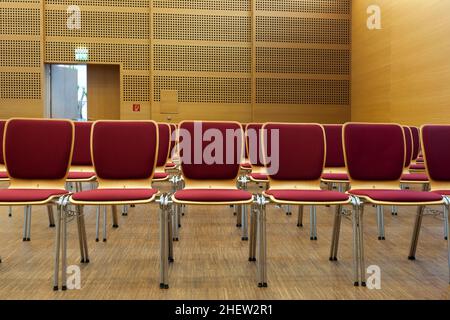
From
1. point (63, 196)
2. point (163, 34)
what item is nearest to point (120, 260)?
point (63, 196)

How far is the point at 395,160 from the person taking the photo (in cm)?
332

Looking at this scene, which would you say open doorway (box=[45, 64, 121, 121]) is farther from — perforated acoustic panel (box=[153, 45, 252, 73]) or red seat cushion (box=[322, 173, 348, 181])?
red seat cushion (box=[322, 173, 348, 181])

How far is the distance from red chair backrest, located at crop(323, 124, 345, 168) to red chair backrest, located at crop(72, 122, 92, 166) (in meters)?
2.50

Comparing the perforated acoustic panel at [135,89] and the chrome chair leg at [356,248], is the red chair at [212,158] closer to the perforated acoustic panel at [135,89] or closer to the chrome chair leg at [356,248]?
the chrome chair leg at [356,248]

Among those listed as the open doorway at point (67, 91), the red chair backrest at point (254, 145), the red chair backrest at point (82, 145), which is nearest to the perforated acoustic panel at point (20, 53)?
the open doorway at point (67, 91)

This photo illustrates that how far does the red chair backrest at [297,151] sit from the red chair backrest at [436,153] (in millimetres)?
781

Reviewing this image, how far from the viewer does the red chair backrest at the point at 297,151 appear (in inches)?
129

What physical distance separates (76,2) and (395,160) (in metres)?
8.61

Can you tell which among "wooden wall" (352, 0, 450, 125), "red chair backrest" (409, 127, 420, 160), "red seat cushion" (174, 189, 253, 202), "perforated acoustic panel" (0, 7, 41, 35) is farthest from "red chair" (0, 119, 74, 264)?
"perforated acoustic panel" (0, 7, 41, 35)

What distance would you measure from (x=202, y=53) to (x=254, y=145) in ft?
19.3

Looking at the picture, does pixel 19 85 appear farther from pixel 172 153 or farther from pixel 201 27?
pixel 172 153

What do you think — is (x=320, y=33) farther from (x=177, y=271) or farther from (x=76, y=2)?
(x=177, y=271)

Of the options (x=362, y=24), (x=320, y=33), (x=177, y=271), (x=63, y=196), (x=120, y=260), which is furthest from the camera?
(x=320, y=33)

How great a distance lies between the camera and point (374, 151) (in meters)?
3.30
